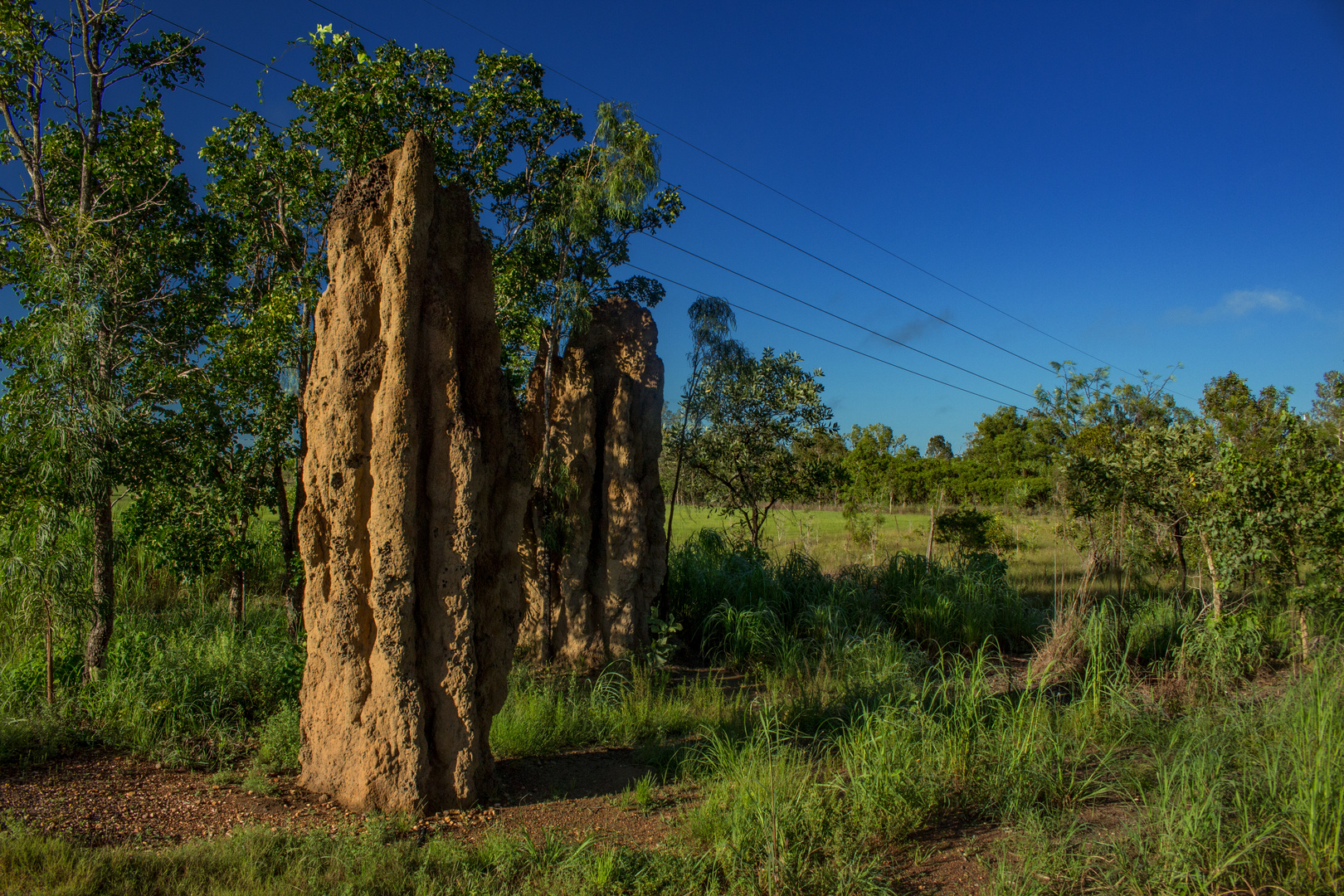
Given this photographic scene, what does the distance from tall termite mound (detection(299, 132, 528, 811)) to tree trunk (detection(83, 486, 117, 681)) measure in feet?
8.61

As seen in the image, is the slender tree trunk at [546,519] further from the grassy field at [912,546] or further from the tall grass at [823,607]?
the grassy field at [912,546]

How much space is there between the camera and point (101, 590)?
6.10 metres

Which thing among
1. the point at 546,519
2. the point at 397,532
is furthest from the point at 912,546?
the point at 397,532

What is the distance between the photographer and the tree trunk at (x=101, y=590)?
6008 millimetres

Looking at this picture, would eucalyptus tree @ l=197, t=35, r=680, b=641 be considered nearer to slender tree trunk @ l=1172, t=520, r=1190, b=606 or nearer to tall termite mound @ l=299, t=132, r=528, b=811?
tall termite mound @ l=299, t=132, r=528, b=811

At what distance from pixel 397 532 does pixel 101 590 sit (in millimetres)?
3517

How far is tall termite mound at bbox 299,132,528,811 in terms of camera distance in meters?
4.52

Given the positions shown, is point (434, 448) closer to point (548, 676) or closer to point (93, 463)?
point (93, 463)

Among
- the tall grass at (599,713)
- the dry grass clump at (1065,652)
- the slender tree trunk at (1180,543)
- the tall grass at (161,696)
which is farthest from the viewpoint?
the slender tree trunk at (1180,543)

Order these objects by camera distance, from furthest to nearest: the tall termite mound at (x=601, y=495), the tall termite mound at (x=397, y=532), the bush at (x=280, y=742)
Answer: the tall termite mound at (x=601, y=495) → the bush at (x=280, y=742) → the tall termite mound at (x=397, y=532)

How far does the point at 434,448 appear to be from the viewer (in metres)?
4.74

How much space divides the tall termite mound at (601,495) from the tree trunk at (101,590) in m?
3.60

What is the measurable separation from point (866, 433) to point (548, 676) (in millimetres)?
25931

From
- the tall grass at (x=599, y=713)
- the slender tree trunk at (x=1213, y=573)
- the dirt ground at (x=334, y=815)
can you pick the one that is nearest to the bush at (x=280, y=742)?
the dirt ground at (x=334, y=815)
